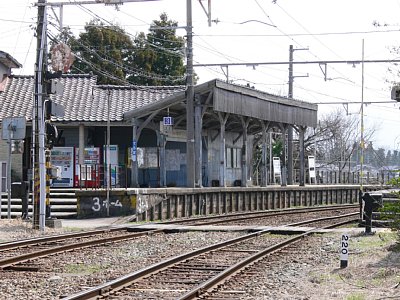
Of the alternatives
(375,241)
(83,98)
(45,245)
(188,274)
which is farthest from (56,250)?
(83,98)

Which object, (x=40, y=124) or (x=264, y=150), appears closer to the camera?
(x=40, y=124)

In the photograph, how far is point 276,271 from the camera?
12.1 metres

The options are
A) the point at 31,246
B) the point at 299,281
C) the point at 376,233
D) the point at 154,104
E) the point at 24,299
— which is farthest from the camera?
the point at 154,104

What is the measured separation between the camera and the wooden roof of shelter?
29.7 m

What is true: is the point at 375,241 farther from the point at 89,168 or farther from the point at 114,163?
the point at 114,163

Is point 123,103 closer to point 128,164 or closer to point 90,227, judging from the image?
point 128,164

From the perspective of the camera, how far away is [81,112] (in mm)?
32156

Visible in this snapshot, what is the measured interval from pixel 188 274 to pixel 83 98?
76.5ft

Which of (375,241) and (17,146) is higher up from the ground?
(17,146)

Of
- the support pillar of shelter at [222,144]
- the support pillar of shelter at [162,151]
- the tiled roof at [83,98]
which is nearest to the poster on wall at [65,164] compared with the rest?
the tiled roof at [83,98]

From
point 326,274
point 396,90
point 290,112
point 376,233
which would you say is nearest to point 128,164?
point 290,112

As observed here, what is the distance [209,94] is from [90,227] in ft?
33.8

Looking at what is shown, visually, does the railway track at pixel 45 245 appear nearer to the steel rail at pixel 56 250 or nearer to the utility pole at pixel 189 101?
the steel rail at pixel 56 250

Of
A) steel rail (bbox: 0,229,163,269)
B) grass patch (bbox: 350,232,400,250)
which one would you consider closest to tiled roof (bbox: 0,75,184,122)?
steel rail (bbox: 0,229,163,269)
